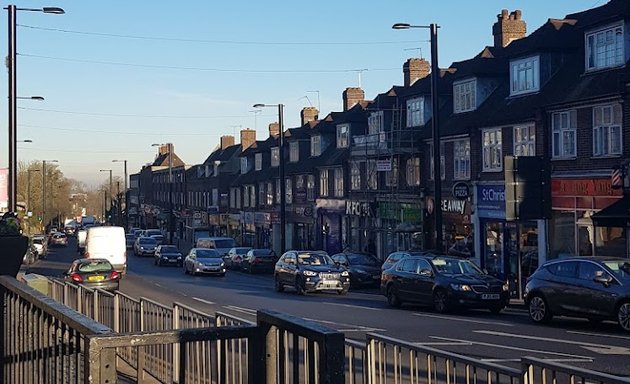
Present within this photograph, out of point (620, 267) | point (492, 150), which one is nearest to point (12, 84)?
point (620, 267)

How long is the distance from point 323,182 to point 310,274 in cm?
2650

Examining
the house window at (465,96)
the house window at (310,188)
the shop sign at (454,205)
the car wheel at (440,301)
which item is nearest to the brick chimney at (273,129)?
the house window at (310,188)

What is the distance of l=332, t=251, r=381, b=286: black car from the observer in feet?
117

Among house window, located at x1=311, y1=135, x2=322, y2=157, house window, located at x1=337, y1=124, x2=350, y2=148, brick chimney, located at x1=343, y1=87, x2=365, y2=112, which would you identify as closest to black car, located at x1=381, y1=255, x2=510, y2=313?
house window, located at x1=337, y1=124, x2=350, y2=148

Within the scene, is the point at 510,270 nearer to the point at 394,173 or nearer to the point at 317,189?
the point at 394,173

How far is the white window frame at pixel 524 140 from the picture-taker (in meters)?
33.1

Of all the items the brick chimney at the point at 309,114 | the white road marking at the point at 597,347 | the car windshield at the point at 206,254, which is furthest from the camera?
the brick chimney at the point at 309,114

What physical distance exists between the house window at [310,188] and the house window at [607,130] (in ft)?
102

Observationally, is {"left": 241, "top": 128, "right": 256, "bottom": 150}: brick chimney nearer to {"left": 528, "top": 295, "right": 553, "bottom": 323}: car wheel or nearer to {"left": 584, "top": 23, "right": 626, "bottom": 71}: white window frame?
{"left": 584, "top": 23, "right": 626, "bottom": 71}: white window frame

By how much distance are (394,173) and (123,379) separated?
35.4m

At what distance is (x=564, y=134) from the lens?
30969 millimetres

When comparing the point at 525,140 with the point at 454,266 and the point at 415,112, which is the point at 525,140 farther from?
the point at 415,112

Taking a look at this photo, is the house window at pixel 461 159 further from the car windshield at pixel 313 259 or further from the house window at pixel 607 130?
the house window at pixel 607 130


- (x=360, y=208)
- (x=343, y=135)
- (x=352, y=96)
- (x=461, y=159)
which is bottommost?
(x=360, y=208)
